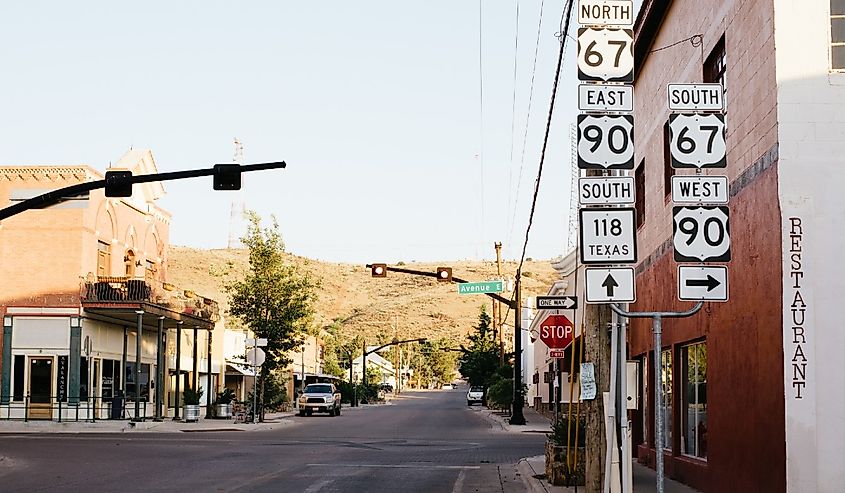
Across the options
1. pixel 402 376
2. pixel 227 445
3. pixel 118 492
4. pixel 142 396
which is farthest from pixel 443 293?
pixel 118 492

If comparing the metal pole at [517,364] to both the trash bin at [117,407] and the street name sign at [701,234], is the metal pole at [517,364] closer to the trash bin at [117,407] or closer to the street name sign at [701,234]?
the trash bin at [117,407]

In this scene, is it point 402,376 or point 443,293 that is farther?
point 443,293

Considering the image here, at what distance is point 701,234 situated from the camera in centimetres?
934

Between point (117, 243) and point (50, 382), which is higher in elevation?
point (117, 243)

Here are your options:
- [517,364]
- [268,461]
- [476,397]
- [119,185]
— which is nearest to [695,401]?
[268,461]

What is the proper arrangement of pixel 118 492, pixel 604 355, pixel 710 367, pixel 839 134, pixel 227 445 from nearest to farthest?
pixel 839 134 → pixel 604 355 → pixel 710 367 → pixel 118 492 → pixel 227 445

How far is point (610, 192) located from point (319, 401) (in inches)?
1862

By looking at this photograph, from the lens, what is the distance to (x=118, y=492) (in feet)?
55.3

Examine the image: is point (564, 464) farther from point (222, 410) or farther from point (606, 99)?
point (222, 410)

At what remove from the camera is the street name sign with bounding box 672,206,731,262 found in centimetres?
930

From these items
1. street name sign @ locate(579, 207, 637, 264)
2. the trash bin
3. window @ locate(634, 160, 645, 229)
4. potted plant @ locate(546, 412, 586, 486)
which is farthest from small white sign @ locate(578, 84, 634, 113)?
the trash bin

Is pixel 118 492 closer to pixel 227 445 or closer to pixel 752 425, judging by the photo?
pixel 752 425

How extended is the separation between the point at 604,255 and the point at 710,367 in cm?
546

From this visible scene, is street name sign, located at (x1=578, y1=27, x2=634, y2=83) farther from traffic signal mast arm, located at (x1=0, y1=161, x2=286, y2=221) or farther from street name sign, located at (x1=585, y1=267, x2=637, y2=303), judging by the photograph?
traffic signal mast arm, located at (x1=0, y1=161, x2=286, y2=221)
